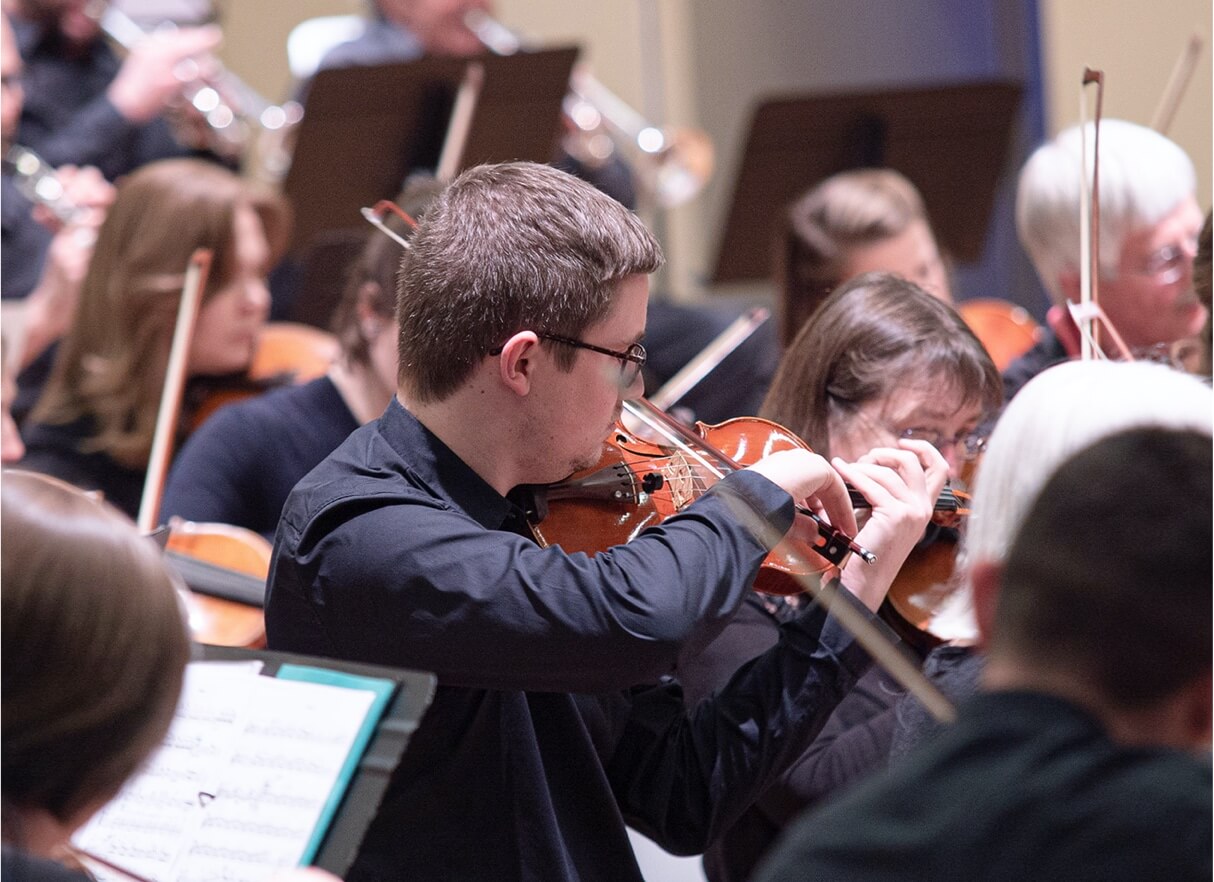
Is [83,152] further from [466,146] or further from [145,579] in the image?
[145,579]

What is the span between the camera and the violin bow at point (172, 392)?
2.82m

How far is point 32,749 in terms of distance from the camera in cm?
104

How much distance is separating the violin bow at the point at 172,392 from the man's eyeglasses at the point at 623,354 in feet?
4.68

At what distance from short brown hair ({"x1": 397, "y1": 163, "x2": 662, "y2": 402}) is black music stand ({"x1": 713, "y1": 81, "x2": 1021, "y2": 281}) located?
2.51m

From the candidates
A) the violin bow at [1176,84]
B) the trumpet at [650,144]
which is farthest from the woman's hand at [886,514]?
the trumpet at [650,144]

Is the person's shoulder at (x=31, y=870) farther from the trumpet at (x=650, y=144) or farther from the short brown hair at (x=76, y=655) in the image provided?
the trumpet at (x=650, y=144)

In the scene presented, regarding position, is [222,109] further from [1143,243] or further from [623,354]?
[623,354]

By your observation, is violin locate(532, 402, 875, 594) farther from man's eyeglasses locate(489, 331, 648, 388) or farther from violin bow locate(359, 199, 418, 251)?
violin bow locate(359, 199, 418, 251)

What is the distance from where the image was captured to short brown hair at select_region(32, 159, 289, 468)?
324cm

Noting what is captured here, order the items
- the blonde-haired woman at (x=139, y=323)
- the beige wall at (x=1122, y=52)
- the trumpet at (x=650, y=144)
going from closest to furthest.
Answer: the blonde-haired woman at (x=139, y=323) < the beige wall at (x=1122, y=52) < the trumpet at (x=650, y=144)

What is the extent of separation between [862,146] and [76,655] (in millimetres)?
3288

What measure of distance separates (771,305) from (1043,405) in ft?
14.5

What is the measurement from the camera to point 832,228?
3090mm

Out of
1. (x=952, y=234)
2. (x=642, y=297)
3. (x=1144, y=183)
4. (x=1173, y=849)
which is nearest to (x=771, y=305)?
(x=952, y=234)
